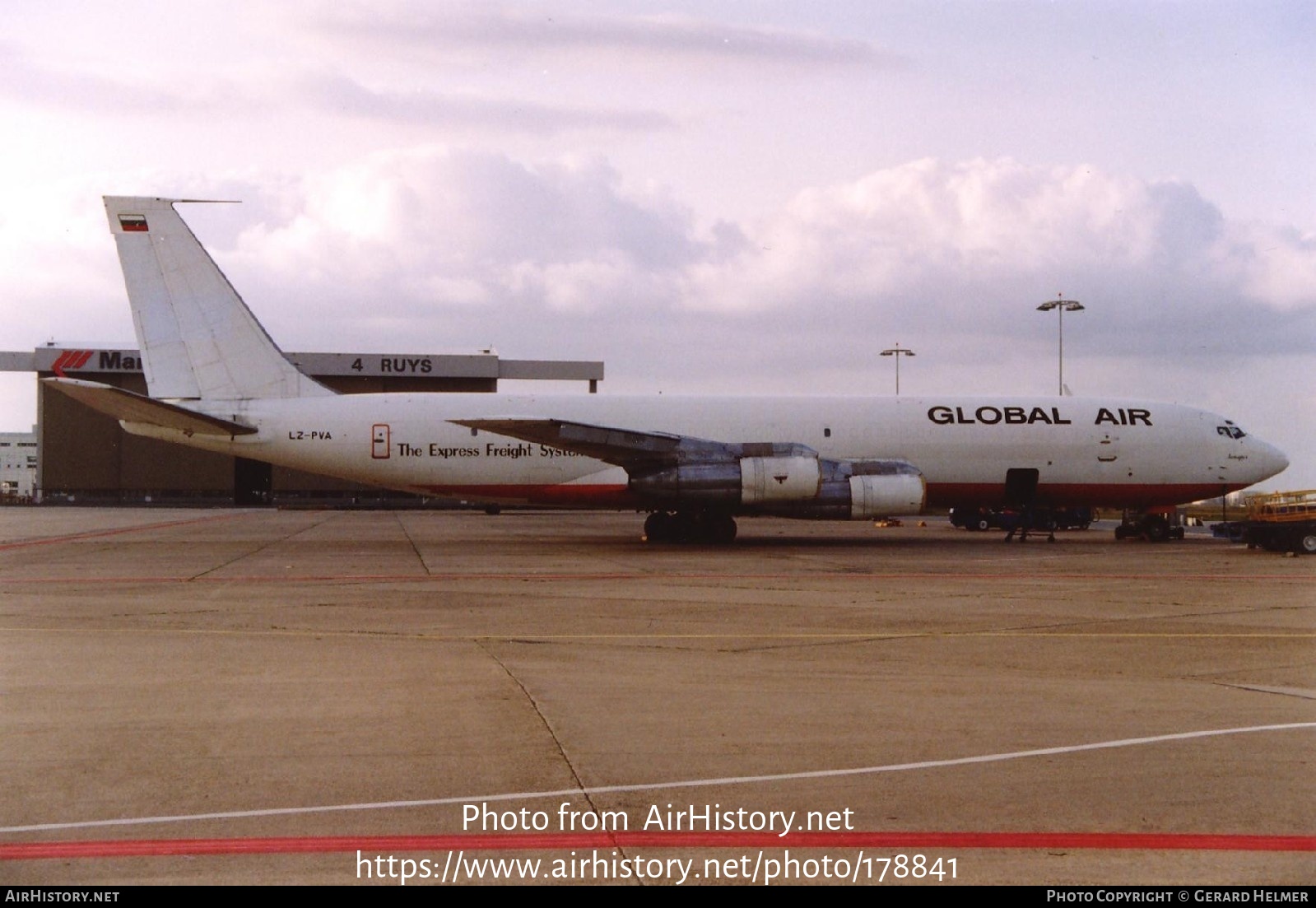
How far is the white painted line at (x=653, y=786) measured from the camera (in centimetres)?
527

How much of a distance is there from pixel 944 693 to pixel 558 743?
10.9ft

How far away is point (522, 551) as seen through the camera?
25000mm

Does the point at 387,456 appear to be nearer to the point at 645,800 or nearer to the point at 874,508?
the point at 874,508

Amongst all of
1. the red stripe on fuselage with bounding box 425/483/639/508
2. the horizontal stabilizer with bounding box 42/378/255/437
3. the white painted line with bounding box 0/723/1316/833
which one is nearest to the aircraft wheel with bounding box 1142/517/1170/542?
the red stripe on fuselage with bounding box 425/483/639/508

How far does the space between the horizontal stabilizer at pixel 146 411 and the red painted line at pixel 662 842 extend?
62.5 feet

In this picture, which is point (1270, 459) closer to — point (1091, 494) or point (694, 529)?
point (1091, 494)

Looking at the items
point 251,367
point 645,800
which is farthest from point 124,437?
point 645,800

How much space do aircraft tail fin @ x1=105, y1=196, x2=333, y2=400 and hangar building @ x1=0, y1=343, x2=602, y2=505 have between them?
1758 inches

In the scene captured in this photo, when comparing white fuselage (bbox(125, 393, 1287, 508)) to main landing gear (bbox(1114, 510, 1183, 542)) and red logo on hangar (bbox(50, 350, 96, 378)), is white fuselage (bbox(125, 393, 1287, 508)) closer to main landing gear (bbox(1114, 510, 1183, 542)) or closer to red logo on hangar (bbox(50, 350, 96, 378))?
main landing gear (bbox(1114, 510, 1183, 542))

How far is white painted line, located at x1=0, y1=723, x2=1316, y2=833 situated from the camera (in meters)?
5.27

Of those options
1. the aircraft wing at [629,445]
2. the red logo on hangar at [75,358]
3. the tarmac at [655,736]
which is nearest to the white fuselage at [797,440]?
the aircraft wing at [629,445]

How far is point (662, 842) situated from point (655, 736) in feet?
6.94

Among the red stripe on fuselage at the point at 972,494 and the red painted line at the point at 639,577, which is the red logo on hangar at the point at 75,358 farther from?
the red painted line at the point at 639,577

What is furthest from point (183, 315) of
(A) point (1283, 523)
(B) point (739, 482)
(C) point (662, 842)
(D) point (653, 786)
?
(A) point (1283, 523)
